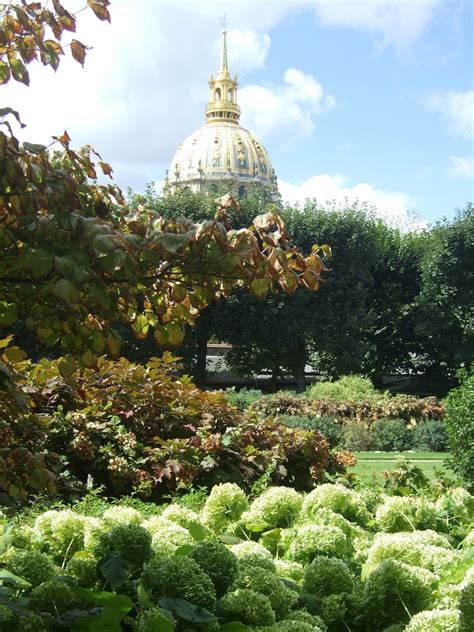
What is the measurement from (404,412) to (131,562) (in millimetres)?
16758

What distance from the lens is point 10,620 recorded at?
2266 millimetres

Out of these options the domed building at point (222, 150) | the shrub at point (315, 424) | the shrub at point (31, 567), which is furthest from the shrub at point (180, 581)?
the domed building at point (222, 150)

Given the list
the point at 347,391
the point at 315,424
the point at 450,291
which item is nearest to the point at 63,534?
the point at 315,424

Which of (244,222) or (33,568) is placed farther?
(244,222)

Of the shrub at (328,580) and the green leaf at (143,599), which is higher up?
the green leaf at (143,599)

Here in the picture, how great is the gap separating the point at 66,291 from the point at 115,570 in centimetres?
89

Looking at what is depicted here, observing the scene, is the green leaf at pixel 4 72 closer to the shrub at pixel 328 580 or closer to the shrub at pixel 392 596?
the shrub at pixel 328 580

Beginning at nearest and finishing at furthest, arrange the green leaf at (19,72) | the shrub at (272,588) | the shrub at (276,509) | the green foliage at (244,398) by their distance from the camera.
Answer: the shrub at (272,588), the green leaf at (19,72), the shrub at (276,509), the green foliage at (244,398)

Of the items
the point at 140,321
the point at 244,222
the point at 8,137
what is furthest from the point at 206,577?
the point at 244,222

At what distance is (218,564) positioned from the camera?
2.58 m

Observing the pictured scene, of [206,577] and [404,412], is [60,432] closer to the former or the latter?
[206,577]

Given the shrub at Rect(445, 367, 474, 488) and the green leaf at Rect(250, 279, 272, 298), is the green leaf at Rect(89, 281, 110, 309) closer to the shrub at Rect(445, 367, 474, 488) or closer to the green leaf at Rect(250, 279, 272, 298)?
the green leaf at Rect(250, 279, 272, 298)

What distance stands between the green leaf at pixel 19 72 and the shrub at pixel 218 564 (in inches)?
72.7

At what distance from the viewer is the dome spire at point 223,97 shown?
379 feet
